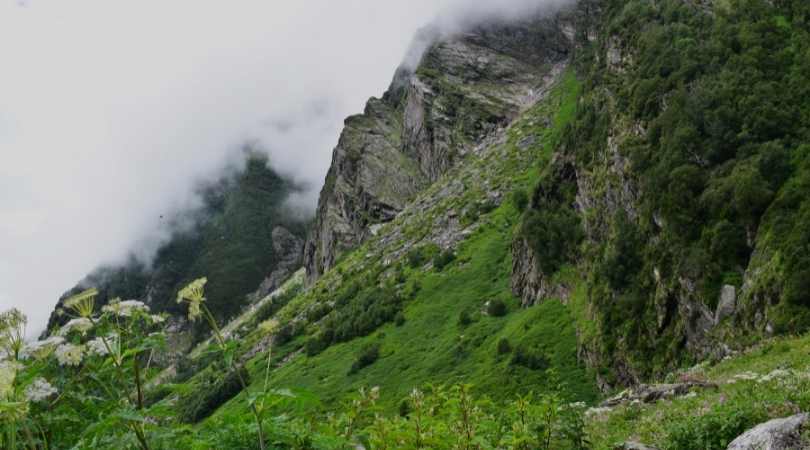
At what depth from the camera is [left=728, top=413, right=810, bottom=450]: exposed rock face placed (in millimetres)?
7055

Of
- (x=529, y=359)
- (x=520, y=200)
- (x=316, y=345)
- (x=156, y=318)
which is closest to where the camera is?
(x=156, y=318)

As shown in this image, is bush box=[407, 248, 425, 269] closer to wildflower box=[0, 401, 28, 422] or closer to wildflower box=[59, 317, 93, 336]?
wildflower box=[59, 317, 93, 336]

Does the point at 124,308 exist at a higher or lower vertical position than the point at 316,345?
higher

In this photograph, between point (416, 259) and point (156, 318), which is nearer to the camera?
point (156, 318)

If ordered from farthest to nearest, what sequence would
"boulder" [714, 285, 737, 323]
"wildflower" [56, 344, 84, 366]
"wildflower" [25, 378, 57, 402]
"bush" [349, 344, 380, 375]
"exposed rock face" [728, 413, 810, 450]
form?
"bush" [349, 344, 380, 375] → "boulder" [714, 285, 737, 323] → "exposed rock face" [728, 413, 810, 450] → "wildflower" [56, 344, 84, 366] → "wildflower" [25, 378, 57, 402]

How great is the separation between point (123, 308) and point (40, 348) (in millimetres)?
733

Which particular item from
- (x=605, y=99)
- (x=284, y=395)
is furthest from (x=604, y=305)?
(x=284, y=395)

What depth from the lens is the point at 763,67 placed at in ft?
144

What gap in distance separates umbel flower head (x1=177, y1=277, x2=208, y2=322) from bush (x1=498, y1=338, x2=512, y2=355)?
5872 centimetres

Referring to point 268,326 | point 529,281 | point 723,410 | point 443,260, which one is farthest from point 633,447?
point 443,260

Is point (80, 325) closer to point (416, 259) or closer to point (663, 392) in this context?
point (663, 392)

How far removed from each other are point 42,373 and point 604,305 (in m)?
46.2

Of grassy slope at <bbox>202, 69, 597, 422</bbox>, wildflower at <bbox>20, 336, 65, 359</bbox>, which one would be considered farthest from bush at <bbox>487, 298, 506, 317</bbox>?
wildflower at <bbox>20, 336, 65, 359</bbox>

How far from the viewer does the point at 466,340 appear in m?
71.8
